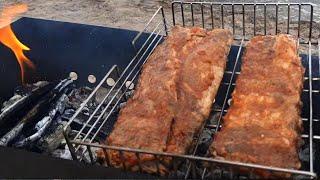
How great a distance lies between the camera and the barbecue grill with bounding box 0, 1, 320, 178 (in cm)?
291

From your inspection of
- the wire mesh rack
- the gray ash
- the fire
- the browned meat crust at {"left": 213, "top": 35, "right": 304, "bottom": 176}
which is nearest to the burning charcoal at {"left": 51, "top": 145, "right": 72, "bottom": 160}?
the gray ash

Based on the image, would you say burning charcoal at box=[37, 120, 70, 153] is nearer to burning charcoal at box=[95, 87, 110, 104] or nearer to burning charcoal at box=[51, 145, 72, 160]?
burning charcoal at box=[51, 145, 72, 160]

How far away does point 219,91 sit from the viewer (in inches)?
170

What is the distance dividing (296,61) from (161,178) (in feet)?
5.84

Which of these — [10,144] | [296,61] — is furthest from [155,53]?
[10,144]

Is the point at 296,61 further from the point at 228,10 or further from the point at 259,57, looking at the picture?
the point at 228,10

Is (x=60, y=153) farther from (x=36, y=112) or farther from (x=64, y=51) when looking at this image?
(x=64, y=51)

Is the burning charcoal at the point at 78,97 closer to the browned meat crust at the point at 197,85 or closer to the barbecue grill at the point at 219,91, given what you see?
the barbecue grill at the point at 219,91

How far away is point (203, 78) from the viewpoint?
3611 millimetres

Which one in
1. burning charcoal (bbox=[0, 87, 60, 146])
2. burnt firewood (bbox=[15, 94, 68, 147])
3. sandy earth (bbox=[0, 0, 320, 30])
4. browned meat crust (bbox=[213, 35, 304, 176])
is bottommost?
sandy earth (bbox=[0, 0, 320, 30])

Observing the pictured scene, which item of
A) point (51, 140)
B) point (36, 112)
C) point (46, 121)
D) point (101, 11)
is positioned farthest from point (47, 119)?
point (101, 11)

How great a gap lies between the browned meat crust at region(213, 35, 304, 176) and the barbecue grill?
112 millimetres

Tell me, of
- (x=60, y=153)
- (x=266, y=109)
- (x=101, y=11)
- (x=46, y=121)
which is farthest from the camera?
(x=101, y=11)

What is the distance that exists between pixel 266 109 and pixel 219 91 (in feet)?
3.89
